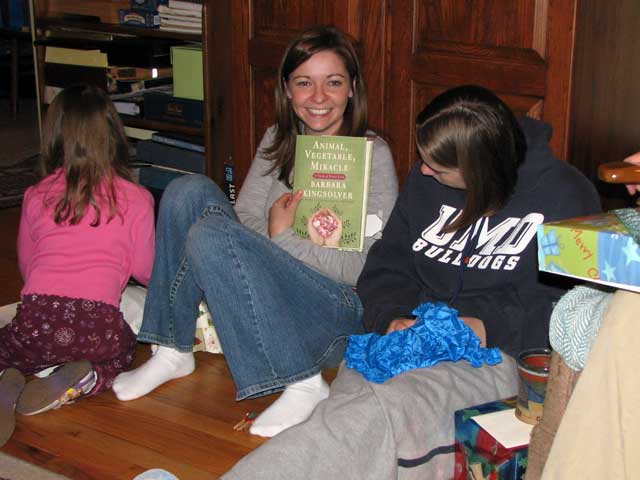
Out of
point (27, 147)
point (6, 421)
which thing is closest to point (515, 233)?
point (6, 421)

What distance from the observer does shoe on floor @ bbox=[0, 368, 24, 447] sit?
1765mm

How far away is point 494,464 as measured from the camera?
1.37 m

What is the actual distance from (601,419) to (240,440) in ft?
2.97

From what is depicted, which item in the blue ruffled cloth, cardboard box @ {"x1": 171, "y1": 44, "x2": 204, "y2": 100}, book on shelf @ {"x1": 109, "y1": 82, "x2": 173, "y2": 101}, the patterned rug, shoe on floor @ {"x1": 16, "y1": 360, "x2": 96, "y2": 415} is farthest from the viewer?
the patterned rug

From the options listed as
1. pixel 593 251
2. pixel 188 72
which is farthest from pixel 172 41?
pixel 593 251

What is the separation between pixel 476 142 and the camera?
151 centimetres

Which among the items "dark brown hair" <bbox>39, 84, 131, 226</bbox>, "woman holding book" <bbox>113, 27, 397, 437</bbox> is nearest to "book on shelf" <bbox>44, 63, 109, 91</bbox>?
"dark brown hair" <bbox>39, 84, 131, 226</bbox>

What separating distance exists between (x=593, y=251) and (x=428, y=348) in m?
0.54

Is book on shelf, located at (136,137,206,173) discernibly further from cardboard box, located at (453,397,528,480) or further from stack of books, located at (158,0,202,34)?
cardboard box, located at (453,397,528,480)

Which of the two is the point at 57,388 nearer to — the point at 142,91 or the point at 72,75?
→ the point at 142,91

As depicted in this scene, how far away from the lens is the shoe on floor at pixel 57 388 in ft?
6.06

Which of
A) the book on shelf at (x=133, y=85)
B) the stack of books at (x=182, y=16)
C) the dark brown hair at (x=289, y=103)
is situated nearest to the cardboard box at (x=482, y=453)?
the dark brown hair at (x=289, y=103)

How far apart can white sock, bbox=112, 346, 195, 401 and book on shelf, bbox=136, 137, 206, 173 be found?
0.95 m

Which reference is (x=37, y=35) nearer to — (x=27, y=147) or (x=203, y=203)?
(x=27, y=147)
